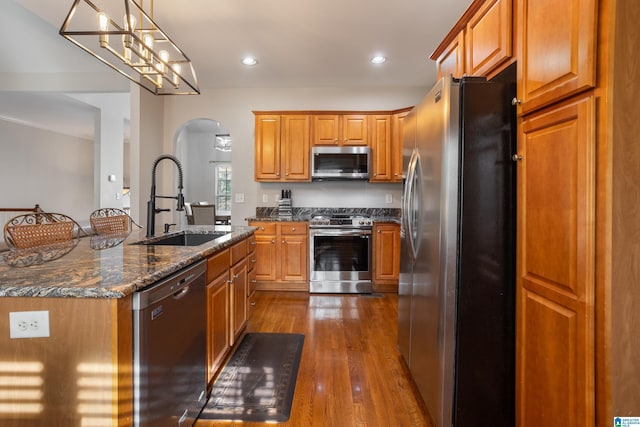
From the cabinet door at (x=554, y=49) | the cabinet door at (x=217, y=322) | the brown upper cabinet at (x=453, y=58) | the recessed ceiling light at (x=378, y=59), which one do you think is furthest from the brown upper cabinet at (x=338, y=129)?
the cabinet door at (x=554, y=49)

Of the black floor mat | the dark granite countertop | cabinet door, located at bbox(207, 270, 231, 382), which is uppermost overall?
the dark granite countertop

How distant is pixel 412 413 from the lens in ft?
5.95

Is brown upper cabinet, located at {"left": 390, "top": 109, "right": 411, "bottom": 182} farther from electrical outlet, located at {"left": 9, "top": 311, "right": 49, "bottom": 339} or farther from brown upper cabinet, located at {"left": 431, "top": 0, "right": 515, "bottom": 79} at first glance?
electrical outlet, located at {"left": 9, "top": 311, "right": 49, "bottom": 339}

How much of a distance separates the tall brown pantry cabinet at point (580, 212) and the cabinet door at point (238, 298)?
170cm

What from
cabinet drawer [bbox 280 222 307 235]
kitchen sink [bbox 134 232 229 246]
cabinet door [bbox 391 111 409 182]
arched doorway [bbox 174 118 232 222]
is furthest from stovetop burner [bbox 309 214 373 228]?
arched doorway [bbox 174 118 232 222]

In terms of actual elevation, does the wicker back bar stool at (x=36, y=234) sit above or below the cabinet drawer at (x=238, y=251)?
above

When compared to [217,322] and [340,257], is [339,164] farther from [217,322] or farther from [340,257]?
[217,322]

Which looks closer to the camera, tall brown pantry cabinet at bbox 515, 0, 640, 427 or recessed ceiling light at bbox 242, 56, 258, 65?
tall brown pantry cabinet at bbox 515, 0, 640, 427

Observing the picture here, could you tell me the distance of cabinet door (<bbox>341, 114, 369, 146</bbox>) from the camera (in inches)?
169

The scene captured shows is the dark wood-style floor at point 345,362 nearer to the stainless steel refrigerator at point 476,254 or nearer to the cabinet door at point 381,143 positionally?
the stainless steel refrigerator at point 476,254

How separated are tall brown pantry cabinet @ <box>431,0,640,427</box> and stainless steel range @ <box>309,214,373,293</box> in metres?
2.64

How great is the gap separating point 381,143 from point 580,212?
3366 mm

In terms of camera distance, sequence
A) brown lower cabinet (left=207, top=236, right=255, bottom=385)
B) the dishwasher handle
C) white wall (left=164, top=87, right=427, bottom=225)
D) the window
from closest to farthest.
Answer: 1. the dishwasher handle
2. brown lower cabinet (left=207, top=236, right=255, bottom=385)
3. white wall (left=164, top=87, right=427, bottom=225)
4. the window

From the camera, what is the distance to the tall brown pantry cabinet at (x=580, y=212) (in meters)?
0.97
